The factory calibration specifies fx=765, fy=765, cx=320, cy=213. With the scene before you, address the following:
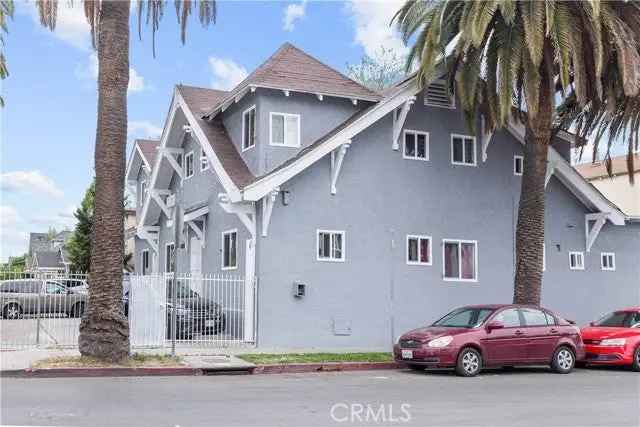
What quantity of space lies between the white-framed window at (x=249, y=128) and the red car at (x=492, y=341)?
27.9ft

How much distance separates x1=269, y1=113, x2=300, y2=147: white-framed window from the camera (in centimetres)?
2197

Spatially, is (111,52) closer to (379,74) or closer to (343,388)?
(343,388)

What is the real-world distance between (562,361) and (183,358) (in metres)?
8.37

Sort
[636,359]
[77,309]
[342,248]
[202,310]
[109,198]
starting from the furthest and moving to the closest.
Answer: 1. [77,309]
2. [342,248]
3. [202,310]
4. [636,359]
5. [109,198]

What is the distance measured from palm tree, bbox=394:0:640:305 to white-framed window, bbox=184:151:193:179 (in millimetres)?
9336

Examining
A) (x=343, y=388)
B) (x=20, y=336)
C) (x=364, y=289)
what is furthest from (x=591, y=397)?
(x=20, y=336)

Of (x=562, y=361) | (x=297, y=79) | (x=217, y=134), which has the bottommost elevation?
(x=562, y=361)

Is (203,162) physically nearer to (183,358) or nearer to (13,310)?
(13,310)

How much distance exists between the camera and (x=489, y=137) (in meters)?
24.0

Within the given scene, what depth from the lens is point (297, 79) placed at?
22.5 m

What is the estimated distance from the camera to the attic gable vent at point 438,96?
23391 mm

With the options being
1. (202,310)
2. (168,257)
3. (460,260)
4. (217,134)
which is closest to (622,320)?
(460,260)

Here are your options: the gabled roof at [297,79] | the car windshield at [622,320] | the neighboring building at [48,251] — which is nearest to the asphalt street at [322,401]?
the car windshield at [622,320]

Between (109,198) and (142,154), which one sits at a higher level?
(142,154)
